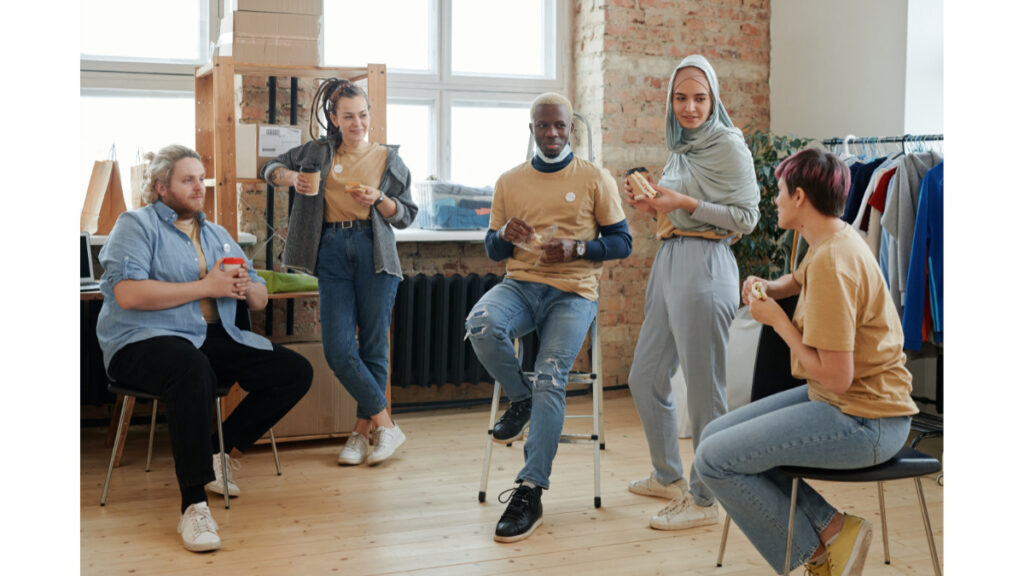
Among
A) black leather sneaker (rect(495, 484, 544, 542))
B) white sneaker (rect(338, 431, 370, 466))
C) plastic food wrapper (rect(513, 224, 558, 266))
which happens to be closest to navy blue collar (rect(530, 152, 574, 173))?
plastic food wrapper (rect(513, 224, 558, 266))

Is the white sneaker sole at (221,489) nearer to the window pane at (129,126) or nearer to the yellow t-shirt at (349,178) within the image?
the yellow t-shirt at (349,178)

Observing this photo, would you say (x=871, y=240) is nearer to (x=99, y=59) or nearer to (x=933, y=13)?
(x=933, y=13)

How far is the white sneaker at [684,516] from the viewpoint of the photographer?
2920mm

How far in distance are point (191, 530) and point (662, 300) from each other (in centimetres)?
162

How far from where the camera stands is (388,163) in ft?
12.4

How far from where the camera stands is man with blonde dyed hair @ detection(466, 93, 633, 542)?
2.95 m

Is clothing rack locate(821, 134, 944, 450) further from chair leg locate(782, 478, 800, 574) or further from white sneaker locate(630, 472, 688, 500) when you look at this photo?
chair leg locate(782, 478, 800, 574)

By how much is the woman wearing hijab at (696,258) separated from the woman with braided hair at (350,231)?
48.1 inches

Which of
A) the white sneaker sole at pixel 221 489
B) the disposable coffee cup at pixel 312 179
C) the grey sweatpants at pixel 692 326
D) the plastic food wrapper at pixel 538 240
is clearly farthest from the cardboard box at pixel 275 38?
the grey sweatpants at pixel 692 326

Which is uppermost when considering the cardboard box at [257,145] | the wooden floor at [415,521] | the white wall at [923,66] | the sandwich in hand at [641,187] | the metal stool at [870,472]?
the white wall at [923,66]

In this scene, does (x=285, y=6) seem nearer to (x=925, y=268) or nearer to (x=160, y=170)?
(x=160, y=170)

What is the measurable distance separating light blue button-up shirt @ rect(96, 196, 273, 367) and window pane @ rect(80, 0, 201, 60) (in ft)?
5.80
